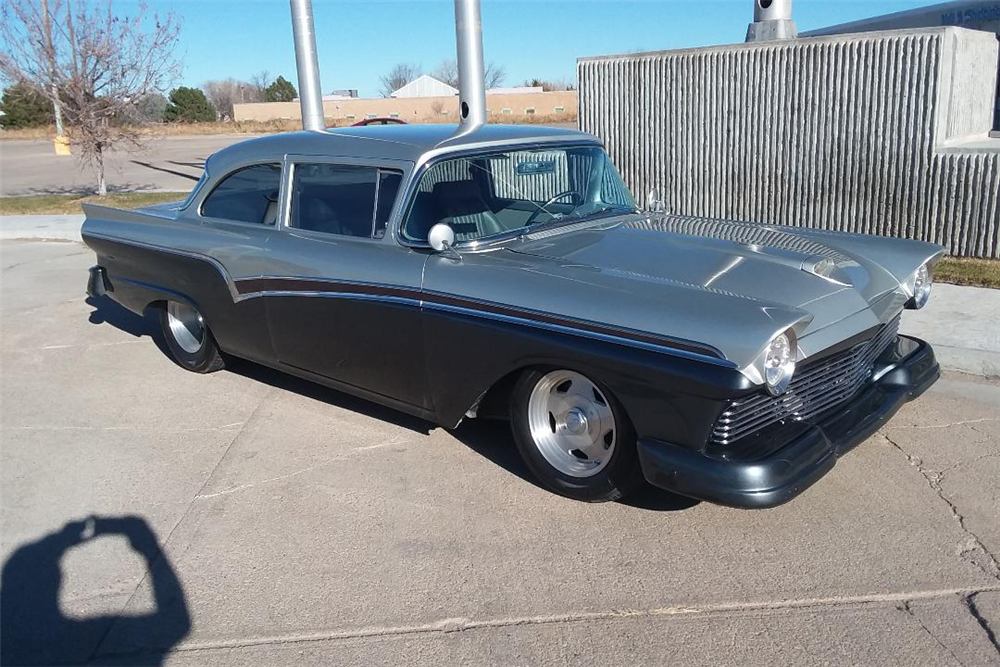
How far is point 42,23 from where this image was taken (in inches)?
581

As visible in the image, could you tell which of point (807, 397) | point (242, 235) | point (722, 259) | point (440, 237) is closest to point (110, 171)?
point (242, 235)

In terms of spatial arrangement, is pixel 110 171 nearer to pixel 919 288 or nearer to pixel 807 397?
pixel 919 288

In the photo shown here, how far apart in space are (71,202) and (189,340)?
1221 centimetres

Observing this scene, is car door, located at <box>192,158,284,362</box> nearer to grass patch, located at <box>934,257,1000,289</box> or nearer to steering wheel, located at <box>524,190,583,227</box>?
steering wheel, located at <box>524,190,583,227</box>

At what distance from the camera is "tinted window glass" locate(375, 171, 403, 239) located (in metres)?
4.31

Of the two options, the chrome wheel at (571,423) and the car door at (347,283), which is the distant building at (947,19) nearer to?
the car door at (347,283)

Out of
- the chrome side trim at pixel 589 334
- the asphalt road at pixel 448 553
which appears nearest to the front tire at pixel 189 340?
the asphalt road at pixel 448 553

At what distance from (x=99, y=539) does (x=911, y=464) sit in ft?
12.4

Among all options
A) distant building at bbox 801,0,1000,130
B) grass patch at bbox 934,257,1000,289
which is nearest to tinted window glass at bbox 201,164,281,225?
grass patch at bbox 934,257,1000,289

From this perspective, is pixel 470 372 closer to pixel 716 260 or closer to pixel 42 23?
pixel 716 260

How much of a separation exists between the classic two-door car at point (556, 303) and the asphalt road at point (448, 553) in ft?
1.12

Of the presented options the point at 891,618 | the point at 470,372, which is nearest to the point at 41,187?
the point at 470,372

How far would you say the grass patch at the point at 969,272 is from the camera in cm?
762

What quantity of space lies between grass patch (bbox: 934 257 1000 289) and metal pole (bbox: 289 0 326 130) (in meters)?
6.34
